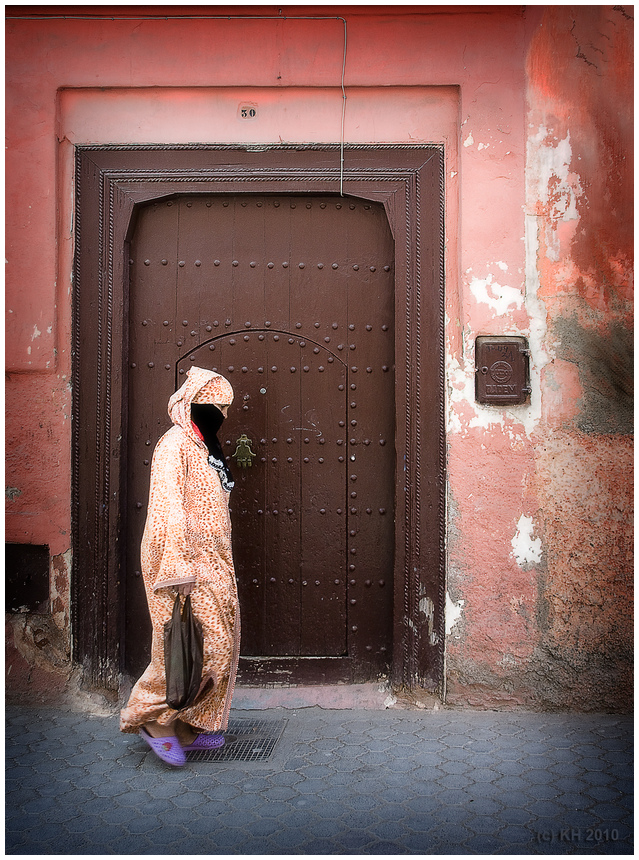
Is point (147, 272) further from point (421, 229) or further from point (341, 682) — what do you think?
point (341, 682)

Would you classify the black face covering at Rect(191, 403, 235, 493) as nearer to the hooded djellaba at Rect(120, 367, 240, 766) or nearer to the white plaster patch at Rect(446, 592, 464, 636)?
the hooded djellaba at Rect(120, 367, 240, 766)

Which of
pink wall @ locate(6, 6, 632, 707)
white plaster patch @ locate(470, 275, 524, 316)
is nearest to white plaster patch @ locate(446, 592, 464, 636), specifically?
pink wall @ locate(6, 6, 632, 707)

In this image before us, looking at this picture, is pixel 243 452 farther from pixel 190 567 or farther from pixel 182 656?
pixel 182 656

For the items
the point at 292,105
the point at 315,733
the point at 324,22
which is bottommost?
the point at 315,733

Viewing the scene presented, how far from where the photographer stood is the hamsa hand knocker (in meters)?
3.63

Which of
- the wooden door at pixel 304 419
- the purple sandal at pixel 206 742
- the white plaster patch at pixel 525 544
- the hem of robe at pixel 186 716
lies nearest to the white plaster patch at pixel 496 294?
the wooden door at pixel 304 419

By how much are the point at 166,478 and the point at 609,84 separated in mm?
3005

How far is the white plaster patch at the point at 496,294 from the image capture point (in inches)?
137

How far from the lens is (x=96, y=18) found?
356 centimetres

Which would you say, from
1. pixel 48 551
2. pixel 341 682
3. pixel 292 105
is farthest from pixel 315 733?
pixel 292 105

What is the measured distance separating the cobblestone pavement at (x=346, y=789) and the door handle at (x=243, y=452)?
1.32 metres

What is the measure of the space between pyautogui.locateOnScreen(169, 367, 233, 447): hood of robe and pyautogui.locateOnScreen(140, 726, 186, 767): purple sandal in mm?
1308

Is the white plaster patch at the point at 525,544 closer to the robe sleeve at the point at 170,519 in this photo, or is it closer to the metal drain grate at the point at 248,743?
the metal drain grate at the point at 248,743

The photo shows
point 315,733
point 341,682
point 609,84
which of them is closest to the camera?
point 315,733
